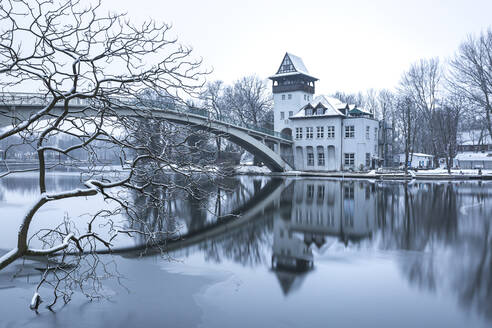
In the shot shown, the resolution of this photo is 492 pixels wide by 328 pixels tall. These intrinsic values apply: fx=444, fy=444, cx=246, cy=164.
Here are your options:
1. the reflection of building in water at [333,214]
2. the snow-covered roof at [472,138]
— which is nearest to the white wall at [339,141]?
the reflection of building in water at [333,214]

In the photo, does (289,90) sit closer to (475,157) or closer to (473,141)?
(475,157)

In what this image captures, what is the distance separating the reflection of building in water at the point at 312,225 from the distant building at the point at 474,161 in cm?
3320

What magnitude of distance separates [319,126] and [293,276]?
47.1 meters

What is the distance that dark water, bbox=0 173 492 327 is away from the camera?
8461 mm

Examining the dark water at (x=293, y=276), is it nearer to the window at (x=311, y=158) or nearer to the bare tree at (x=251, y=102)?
the window at (x=311, y=158)

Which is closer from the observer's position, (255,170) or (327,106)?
(327,106)

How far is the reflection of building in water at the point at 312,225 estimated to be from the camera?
12.6 meters

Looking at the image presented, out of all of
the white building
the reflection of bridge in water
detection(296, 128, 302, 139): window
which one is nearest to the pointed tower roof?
the white building

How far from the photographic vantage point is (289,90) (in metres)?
60.4

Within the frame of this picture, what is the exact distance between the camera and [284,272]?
463 inches

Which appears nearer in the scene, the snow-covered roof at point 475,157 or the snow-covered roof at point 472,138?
the snow-covered roof at point 475,157

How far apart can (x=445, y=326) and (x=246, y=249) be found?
7.33 m

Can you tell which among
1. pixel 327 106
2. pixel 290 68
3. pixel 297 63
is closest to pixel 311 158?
pixel 327 106

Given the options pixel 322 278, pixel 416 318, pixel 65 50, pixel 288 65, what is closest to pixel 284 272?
pixel 322 278
